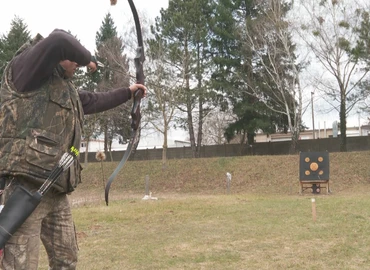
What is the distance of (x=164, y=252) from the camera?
16.8ft

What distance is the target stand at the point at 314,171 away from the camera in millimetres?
15273

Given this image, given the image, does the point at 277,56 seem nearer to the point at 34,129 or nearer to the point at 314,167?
Answer: the point at 314,167

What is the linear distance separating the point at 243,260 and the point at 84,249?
209cm

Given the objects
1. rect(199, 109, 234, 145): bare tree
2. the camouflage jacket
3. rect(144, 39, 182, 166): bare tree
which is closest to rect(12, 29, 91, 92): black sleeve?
the camouflage jacket

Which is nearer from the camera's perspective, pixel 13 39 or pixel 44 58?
pixel 44 58

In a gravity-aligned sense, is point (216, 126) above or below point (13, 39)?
below

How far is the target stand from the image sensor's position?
15.3 metres

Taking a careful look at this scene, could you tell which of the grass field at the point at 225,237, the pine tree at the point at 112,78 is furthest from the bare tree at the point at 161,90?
the grass field at the point at 225,237

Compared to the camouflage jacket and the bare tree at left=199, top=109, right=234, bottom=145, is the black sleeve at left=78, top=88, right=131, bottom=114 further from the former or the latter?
the bare tree at left=199, top=109, right=234, bottom=145

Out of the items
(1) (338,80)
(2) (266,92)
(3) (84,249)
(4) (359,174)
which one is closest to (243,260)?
(3) (84,249)

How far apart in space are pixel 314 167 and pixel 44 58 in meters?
14.7

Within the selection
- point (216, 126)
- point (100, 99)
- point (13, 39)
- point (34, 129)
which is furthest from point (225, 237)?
point (216, 126)

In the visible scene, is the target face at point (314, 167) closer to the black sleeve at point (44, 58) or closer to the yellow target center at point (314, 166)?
the yellow target center at point (314, 166)

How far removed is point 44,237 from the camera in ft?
8.19
